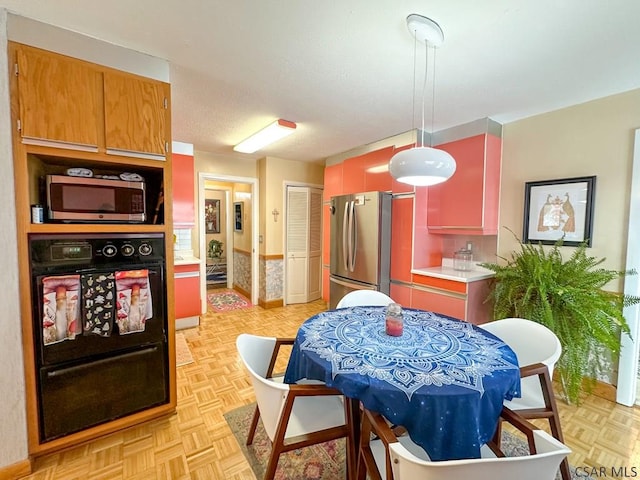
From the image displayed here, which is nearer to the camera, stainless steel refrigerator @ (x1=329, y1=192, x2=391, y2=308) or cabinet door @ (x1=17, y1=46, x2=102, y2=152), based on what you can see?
cabinet door @ (x1=17, y1=46, x2=102, y2=152)

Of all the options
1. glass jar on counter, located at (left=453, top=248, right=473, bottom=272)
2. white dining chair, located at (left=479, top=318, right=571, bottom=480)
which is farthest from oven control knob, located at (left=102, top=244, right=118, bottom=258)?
glass jar on counter, located at (left=453, top=248, right=473, bottom=272)

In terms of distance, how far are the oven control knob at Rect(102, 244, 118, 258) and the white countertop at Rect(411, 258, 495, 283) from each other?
8.62ft

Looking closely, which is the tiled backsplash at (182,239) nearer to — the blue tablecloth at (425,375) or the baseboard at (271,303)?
the baseboard at (271,303)

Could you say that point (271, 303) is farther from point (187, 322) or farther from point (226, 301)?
point (187, 322)

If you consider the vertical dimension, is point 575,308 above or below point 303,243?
below

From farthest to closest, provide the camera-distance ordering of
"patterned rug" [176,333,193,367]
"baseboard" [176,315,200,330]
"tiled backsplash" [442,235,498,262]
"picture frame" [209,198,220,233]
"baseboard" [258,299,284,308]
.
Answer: "picture frame" [209,198,220,233] → "baseboard" [258,299,284,308] → "baseboard" [176,315,200,330] → "tiled backsplash" [442,235,498,262] → "patterned rug" [176,333,193,367]

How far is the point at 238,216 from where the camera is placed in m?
5.49

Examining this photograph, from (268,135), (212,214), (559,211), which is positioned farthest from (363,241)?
(212,214)

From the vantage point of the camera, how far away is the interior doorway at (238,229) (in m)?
4.12

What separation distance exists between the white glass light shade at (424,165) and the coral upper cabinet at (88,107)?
146 centimetres

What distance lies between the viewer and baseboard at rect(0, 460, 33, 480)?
4.68ft

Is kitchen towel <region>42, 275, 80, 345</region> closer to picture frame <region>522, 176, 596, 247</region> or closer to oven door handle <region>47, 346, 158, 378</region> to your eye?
oven door handle <region>47, 346, 158, 378</region>

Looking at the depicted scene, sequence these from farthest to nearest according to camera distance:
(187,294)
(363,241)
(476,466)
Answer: (187,294) < (363,241) < (476,466)

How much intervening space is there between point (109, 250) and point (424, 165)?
1.87 metres
